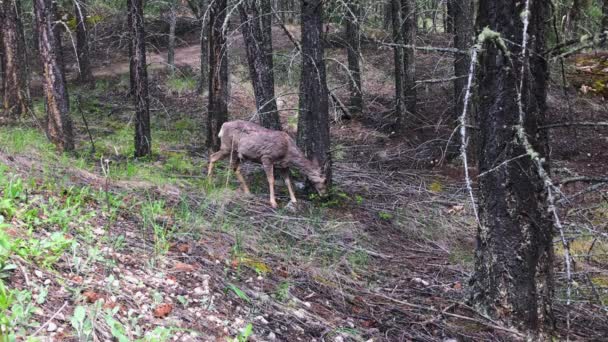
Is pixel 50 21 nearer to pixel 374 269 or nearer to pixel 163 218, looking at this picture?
pixel 163 218

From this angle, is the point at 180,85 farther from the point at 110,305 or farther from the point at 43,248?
the point at 110,305

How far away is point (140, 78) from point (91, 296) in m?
7.72

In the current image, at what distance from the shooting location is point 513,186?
4086 mm

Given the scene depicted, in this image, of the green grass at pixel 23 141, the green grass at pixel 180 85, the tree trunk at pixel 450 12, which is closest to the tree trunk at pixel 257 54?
the green grass at pixel 23 141

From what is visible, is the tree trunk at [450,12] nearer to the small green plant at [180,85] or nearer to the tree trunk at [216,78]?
the tree trunk at [216,78]

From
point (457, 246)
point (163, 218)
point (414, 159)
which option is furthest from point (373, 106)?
point (163, 218)

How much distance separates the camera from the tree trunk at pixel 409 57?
13234mm

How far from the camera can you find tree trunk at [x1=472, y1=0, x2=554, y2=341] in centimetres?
398

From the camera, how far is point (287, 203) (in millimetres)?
8367

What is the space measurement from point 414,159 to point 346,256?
6361 mm

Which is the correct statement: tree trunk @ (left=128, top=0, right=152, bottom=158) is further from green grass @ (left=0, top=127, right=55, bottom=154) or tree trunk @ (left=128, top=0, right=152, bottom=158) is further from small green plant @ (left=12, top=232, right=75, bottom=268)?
small green plant @ (left=12, top=232, right=75, bottom=268)

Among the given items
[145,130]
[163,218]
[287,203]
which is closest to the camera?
[163,218]

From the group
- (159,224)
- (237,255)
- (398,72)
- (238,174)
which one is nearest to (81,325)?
(237,255)

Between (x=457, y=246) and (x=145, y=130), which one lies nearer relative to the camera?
(x=457, y=246)
